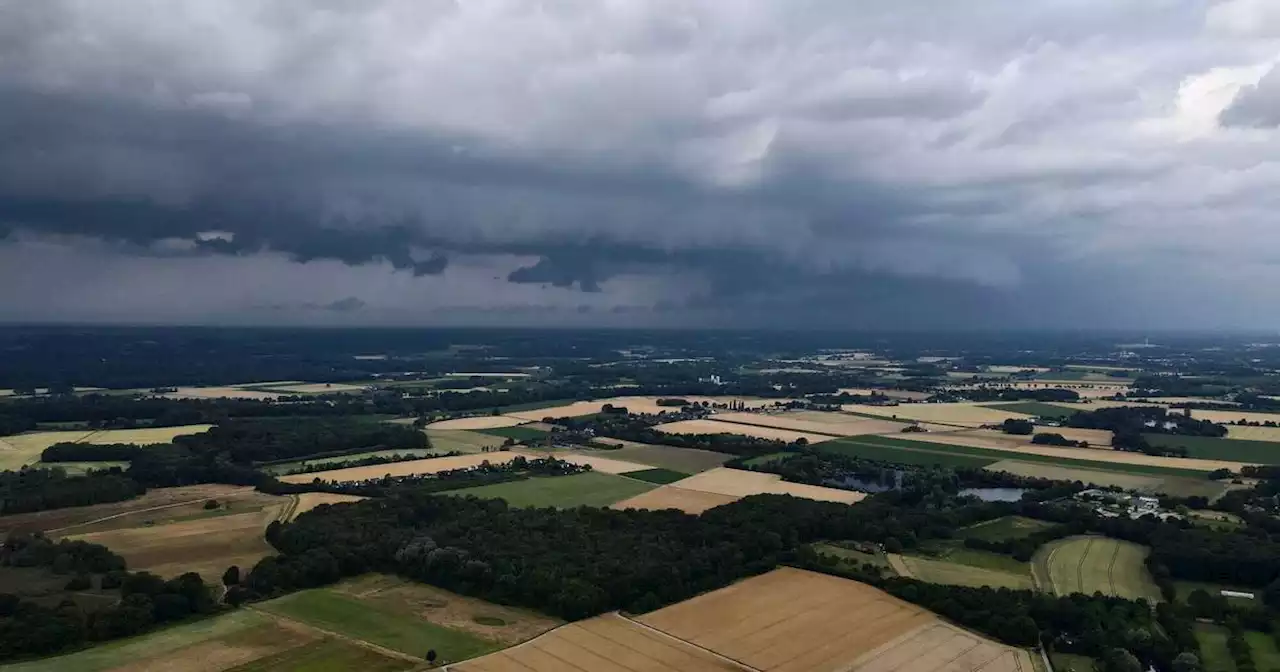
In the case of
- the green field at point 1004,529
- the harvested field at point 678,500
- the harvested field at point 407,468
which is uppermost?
the harvested field at point 407,468

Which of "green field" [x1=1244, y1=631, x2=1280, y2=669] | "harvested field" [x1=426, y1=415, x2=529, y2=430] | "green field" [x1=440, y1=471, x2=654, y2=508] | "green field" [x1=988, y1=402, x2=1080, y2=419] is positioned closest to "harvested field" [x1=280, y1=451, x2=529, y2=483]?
"green field" [x1=440, y1=471, x2=654, y2=508]

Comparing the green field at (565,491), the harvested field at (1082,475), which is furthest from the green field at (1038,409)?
the green field at (565,491)

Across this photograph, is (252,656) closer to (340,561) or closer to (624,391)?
(340,561)

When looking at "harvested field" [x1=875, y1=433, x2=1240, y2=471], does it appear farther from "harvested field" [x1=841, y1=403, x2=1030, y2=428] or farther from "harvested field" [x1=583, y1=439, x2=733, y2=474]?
"harvested field" [x1=583, y1=439, x2=733, y2=474]

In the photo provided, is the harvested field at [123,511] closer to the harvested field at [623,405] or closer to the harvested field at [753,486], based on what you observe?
the harvested field at [753,486]

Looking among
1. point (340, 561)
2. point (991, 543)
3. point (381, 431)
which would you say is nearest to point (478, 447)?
point (381, 431)

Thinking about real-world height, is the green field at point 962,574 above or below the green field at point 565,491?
below

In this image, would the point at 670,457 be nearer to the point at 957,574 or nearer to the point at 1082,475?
the point at 1082,475
